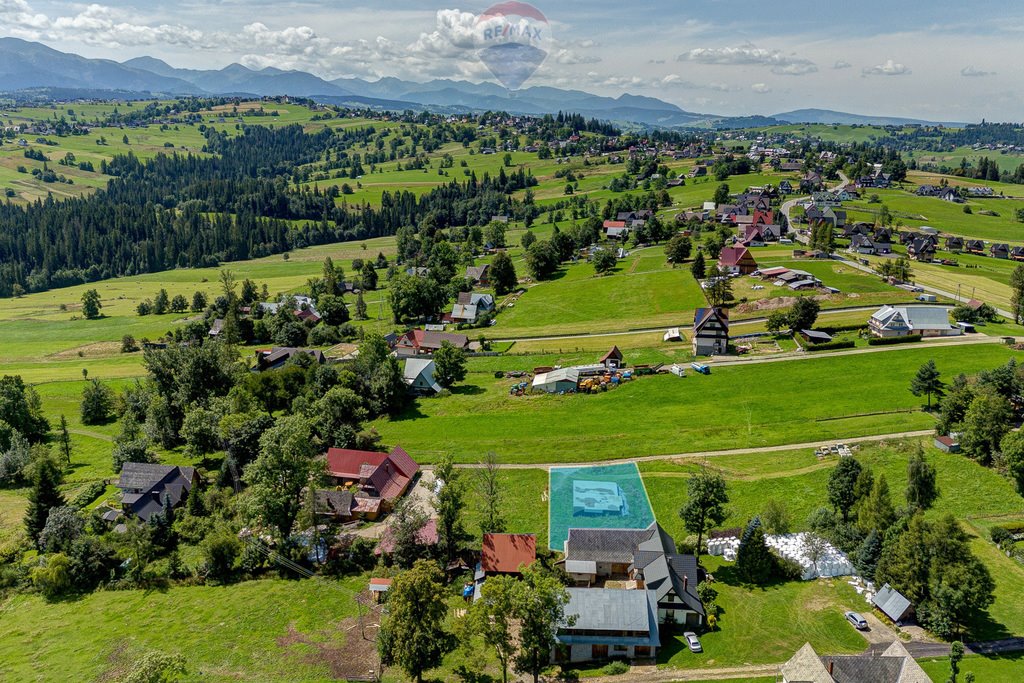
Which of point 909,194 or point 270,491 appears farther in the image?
point 909,194

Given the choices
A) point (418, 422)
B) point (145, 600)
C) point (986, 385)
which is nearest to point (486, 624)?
point (145, 600)

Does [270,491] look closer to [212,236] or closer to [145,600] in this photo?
[145,600]

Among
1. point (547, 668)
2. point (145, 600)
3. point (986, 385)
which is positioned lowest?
point (145, 600)

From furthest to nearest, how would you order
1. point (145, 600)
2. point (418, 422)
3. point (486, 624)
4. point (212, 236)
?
point (212, 236), point (418, 422), point (145, 600), point (486, 624)

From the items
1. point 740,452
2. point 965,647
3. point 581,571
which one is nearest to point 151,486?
point 581,571

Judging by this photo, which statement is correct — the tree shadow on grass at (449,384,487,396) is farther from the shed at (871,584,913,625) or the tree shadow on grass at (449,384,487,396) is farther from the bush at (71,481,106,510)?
the shed at (871,584,913,625)

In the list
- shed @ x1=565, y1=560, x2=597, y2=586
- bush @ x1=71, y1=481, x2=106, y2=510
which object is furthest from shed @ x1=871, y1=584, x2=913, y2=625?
bush @ x1=71, y1=481, x2=106, y2=510

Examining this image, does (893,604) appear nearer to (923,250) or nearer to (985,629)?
(985,629)
